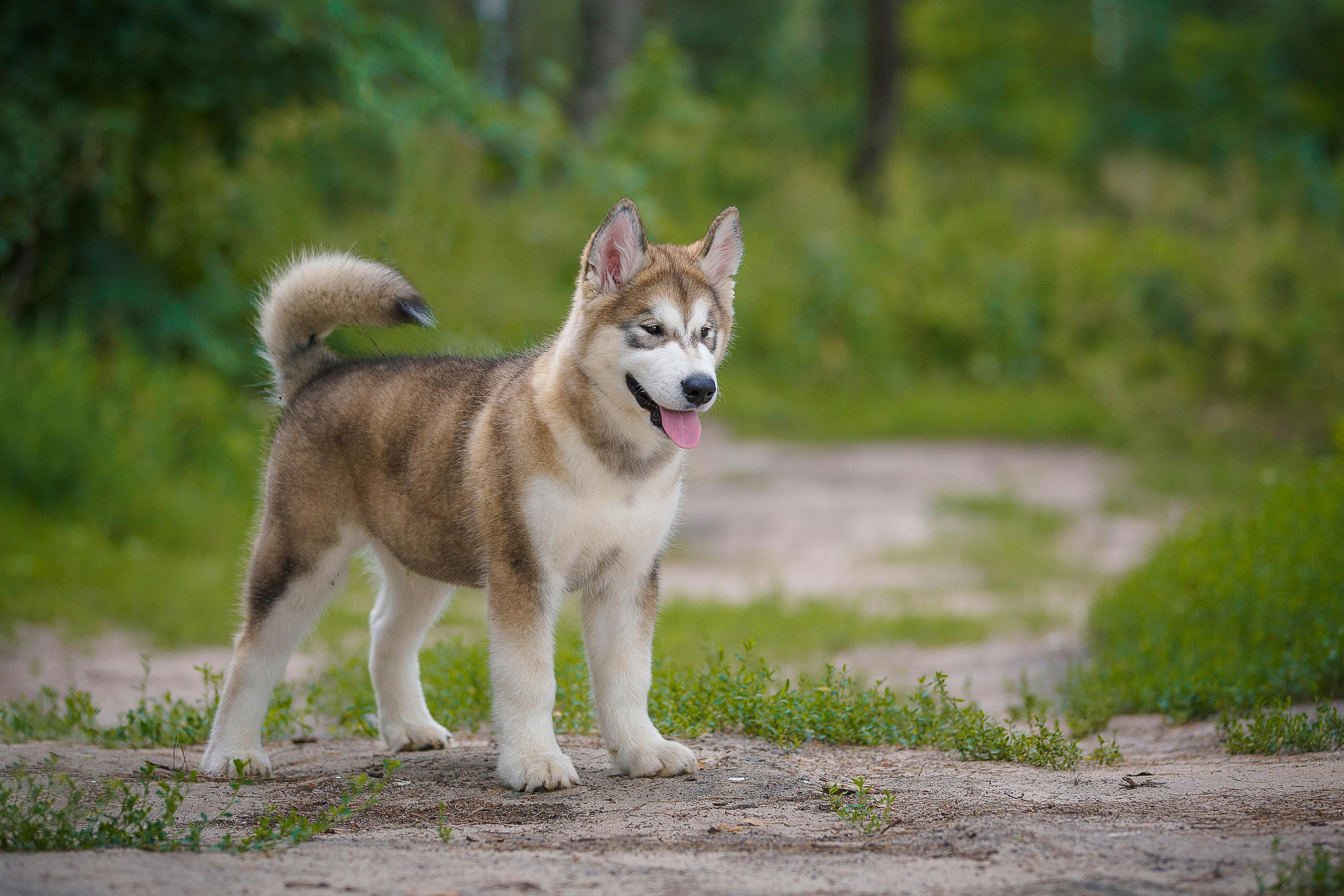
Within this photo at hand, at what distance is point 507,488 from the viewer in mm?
4945

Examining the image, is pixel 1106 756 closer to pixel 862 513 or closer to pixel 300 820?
pixel 300 820

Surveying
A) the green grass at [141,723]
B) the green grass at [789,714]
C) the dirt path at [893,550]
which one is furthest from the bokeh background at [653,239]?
the green grass at [789,714]

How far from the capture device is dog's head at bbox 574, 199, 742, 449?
4758 mm

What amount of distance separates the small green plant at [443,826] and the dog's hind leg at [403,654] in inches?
40.8

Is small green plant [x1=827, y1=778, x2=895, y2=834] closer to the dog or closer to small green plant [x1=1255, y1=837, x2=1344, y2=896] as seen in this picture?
the dog

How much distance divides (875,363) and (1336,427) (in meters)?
9.74

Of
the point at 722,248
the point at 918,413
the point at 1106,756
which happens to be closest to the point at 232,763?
the point at 722,248

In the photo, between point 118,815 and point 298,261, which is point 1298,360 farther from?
point 118,815

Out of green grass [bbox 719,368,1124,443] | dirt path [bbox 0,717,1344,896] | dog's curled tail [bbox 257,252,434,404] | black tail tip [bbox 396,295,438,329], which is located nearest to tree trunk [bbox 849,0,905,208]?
green grass [bbox 719,368,1124,443]

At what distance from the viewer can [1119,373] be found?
56.6 feet

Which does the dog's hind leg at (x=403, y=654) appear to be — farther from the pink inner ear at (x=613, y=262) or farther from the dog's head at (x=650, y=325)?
the pink inner ear at (x=613, y=262)

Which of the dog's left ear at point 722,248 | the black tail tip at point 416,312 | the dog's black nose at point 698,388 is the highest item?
the dog's left ear at point 722,248

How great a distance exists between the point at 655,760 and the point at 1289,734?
2.62 m

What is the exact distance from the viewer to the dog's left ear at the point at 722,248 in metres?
5.29
